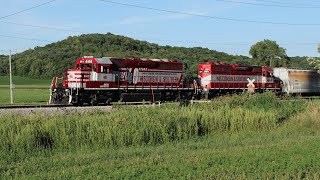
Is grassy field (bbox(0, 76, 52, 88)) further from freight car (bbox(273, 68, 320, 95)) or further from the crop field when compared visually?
the crop field

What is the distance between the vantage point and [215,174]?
8602 mm

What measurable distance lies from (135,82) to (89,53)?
206ft

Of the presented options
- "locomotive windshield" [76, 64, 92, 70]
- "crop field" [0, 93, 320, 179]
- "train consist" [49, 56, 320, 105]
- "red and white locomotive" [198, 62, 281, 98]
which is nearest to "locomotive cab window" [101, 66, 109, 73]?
"train consist" [49, 56, 320, 105]

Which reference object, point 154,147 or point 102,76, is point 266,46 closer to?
point 102,76

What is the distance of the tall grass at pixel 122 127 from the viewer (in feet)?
41.3

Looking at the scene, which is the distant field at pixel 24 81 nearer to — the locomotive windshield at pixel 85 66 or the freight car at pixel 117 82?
the freight car at pixel 117 82

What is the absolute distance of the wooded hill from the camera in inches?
3393

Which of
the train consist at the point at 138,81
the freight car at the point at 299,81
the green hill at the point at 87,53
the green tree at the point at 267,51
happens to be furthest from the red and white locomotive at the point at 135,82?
the green tree at the point at 267,51

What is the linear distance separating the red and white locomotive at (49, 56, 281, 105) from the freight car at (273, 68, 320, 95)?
7.49m

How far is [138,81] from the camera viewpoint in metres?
34.0

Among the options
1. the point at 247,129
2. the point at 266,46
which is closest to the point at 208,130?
the point at 247,129

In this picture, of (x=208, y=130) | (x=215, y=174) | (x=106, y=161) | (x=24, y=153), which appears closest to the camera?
(x=215, y=174)

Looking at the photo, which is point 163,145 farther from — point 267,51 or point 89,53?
point 267,51

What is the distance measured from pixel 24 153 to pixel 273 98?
15.5 metres
